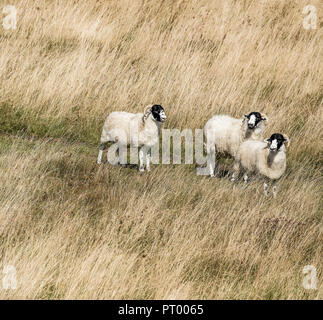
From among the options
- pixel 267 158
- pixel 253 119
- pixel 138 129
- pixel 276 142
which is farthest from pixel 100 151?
pixel 276 142

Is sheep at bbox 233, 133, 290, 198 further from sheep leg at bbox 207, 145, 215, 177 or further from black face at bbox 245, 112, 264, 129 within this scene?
sheep leg at bbox 207, 145, 215, 177

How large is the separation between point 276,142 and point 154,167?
1.84 meters

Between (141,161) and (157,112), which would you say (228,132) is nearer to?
(157,112)

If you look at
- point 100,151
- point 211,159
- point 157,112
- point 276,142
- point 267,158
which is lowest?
point 100,151

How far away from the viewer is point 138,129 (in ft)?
36.4

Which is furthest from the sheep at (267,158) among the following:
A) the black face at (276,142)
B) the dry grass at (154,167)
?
the dry grass at (154,167)

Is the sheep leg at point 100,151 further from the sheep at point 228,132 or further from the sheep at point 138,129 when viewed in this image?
the sheep at point 228,132

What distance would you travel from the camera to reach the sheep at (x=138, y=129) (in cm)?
1102

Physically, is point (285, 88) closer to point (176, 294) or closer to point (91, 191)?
point (91, 191)

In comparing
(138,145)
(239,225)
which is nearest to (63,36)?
(138,145)

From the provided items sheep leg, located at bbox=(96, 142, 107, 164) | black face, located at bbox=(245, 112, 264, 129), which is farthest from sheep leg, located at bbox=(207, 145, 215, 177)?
sheep leg, located at bbox=(96, 142, 107, 164)

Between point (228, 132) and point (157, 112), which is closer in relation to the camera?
point (157, 112)

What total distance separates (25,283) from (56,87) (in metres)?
6.26

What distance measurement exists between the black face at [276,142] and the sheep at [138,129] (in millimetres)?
1677
